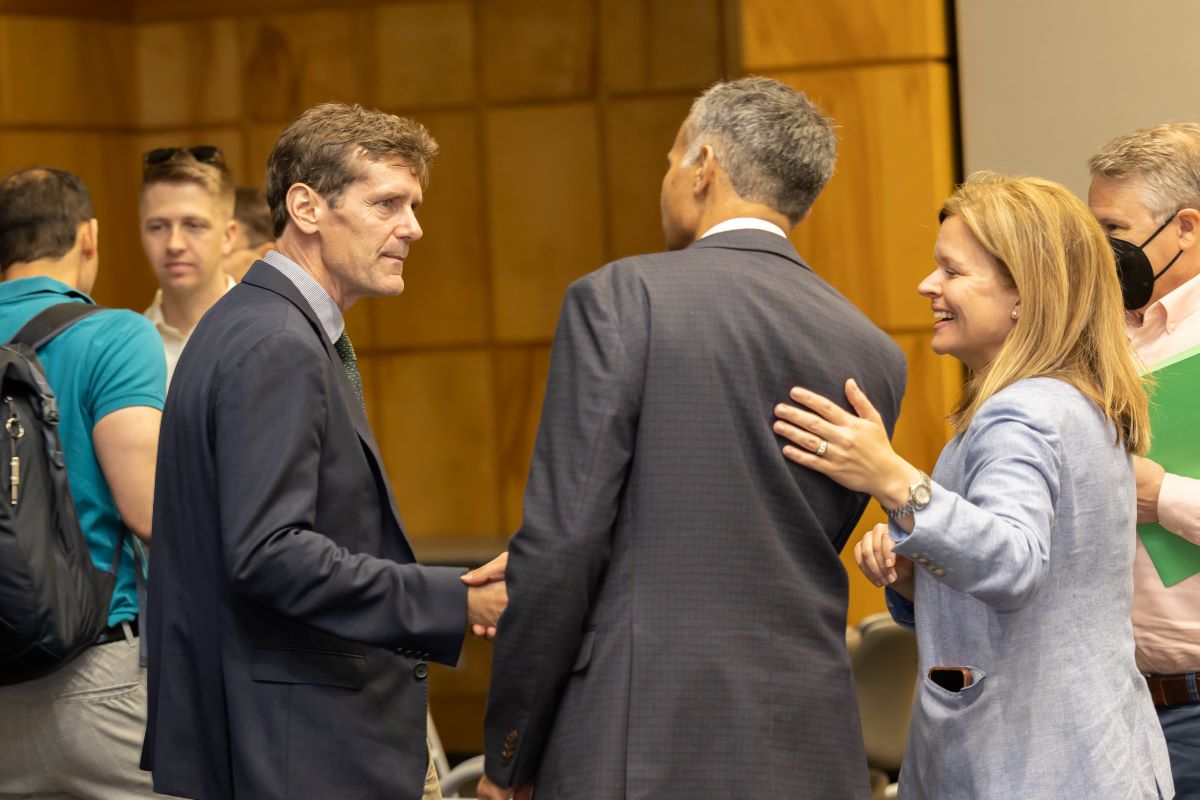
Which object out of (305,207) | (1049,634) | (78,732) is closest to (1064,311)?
(1049,634)

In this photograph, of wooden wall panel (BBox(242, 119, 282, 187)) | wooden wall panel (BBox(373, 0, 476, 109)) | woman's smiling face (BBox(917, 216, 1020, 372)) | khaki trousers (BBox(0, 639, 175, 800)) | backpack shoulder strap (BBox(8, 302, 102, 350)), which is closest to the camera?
woman's smiling face (BBox(917, 216, 1020, 372))

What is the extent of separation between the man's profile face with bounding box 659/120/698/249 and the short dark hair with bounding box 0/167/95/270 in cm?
141

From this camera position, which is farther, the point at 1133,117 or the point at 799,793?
the point at 1133,117

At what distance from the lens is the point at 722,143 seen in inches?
83.7

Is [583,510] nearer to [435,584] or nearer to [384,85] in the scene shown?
[435,584]

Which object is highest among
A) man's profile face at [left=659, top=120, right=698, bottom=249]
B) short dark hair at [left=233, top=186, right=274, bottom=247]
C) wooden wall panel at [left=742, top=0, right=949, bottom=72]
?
wooden wall panel at [left=742, top=0, right=949, bottom=72]

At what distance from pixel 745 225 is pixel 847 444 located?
397 millimetres

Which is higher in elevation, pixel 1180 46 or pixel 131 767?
pixel 1180 46

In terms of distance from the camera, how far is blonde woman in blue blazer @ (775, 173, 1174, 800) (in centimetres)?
182

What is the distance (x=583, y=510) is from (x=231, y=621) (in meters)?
0.57

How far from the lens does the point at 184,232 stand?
3818 millimetres

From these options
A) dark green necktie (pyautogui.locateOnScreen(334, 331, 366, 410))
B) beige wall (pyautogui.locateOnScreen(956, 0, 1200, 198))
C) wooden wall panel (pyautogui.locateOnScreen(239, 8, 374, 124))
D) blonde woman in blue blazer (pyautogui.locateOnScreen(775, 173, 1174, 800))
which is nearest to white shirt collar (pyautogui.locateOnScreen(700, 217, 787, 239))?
blonde woman in blue blazer (pyautogui.locateOnScreen(775, 173, 1174, 800))

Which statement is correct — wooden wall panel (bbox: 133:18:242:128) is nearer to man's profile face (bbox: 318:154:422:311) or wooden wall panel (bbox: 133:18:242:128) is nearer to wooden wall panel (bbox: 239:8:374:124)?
wooden wall panel (bbox: 239:8:374:124)

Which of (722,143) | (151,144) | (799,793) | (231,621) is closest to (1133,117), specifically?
(722,143)
